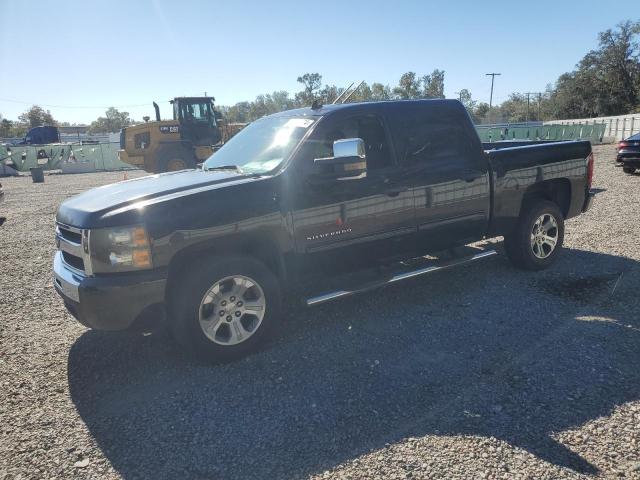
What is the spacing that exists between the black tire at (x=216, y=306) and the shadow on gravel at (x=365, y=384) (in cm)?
16

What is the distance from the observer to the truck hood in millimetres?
3461

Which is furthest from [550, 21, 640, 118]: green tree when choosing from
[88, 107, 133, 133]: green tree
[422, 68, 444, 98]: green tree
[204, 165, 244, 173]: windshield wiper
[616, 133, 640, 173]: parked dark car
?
Result: [88, 107, 133, 133]: green tree

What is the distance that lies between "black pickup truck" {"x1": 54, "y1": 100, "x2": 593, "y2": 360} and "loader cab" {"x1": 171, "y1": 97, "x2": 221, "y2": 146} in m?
13.9

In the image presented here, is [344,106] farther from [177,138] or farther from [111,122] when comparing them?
[111,122]

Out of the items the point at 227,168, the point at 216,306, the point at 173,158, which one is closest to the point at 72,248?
the point at 216,306

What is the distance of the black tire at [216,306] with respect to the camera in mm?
3545

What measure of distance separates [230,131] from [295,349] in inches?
726

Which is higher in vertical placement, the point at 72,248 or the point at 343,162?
the point at 343,162

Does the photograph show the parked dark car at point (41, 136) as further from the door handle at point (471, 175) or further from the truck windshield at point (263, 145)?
the door handle at point (471, 175)

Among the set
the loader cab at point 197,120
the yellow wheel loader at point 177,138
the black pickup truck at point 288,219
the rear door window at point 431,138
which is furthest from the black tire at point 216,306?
the loader cab at point 197,120

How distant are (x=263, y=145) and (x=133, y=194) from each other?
1.35 metres

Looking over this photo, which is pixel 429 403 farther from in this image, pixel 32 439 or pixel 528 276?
pixel 528 276

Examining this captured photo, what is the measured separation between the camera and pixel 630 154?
1411 centimetres

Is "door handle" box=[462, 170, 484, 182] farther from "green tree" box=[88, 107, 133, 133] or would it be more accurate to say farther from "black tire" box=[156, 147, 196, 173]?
"green tree" box=[88, 107, 133, 133]
